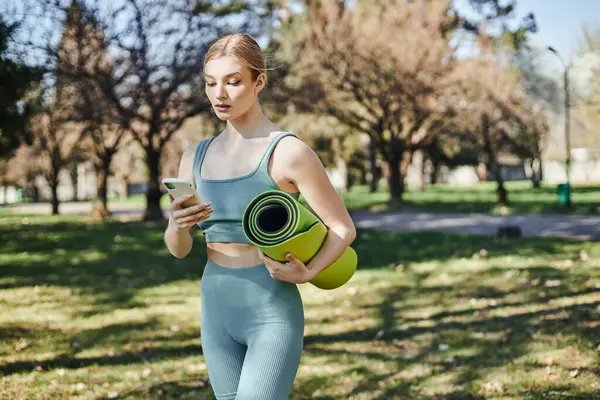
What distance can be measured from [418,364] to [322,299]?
2.85m

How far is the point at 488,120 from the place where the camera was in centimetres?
2308

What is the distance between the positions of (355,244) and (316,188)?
11318mm

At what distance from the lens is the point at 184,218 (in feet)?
6.97

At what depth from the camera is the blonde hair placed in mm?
2238

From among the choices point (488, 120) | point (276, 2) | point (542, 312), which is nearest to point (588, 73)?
point (488, 120)

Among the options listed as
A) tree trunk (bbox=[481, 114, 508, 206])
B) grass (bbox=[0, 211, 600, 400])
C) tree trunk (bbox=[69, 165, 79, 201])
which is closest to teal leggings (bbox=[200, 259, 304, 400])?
grass (bbox=[0, 211, 600, 400])

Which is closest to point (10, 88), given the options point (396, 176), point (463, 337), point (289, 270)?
point (463, 337)

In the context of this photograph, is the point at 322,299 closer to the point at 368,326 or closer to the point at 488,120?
the point at 368,326

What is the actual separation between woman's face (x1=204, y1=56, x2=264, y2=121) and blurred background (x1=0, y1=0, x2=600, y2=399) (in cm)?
33

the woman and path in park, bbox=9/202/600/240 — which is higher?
the woman

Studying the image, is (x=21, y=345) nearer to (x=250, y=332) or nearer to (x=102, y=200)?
(x=250, y=332)

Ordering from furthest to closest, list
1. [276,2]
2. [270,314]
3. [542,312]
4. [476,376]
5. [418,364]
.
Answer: [276,2], [542,312], [418,364], [476,376], [270,314]

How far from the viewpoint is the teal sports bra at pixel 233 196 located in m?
2.15

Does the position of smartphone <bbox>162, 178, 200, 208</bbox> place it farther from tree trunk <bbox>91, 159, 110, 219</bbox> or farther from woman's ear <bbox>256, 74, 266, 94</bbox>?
tree trunk <bbox>91, 159, 110, 219</bbox>
